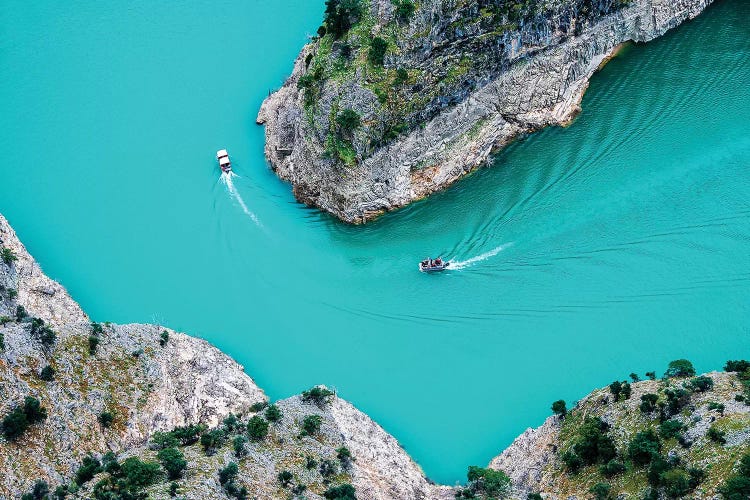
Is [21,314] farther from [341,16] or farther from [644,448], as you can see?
[644,448]

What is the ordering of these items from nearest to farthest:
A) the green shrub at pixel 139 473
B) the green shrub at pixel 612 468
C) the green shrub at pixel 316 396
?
the green shrub at pixel 139 473, the green shrub at pixel 612 468, the green shrub at pixel 316 396

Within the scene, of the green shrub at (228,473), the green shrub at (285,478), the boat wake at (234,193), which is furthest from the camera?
the boat wake at (234,193)

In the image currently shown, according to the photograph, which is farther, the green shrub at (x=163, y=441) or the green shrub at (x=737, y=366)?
the green shrub at (x=737, y=366)

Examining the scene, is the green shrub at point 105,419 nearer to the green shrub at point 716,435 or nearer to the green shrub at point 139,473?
the green shrub at point 139,473

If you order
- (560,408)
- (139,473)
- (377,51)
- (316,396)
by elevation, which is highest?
(377,51)

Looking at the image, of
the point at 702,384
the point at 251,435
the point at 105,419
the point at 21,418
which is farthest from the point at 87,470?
the point at 702,384

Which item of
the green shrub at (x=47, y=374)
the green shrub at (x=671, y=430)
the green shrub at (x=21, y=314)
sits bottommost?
the green shrub at (x=671, y=430)

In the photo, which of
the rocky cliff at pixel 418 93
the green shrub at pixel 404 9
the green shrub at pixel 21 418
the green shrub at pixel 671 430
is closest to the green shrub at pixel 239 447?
the green shrub at pixel 21 418
